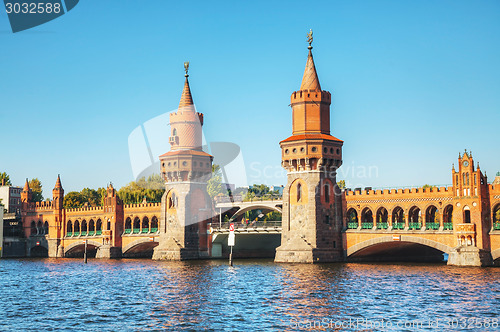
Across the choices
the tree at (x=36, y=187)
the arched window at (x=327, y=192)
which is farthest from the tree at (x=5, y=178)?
the arched window at (x=327, y=192)

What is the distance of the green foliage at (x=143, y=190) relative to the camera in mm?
121438

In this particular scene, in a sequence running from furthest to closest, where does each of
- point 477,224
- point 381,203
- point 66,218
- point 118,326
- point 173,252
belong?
point 66,218
point 173,252
point 381,203
point 477,224
point 118,326

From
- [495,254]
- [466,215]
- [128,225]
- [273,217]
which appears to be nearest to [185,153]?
[128,225]

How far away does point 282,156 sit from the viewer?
241 feet

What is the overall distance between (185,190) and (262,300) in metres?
44.1

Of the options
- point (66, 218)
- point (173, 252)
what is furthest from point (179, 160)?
point (66, 218)

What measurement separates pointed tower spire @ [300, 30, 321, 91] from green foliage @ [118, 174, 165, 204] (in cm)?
5434

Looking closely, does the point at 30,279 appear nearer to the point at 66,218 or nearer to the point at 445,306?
the point at 445,306

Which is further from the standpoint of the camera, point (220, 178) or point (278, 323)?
point (220, 178)

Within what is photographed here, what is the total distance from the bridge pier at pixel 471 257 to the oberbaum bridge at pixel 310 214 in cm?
10

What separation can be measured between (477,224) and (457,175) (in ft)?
18.0

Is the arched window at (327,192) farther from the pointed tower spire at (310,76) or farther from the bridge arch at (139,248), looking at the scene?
the bridge arch at (139,248)

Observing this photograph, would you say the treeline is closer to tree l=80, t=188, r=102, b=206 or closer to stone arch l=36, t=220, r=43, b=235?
tree l=80, t=188, r=102, b=206

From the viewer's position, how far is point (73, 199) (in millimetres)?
127000
